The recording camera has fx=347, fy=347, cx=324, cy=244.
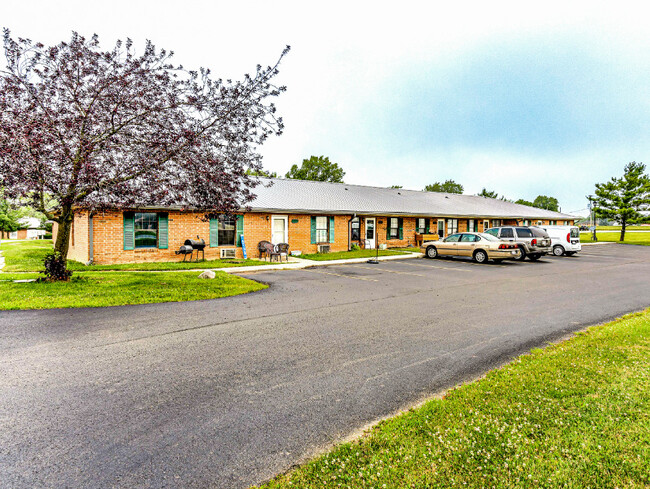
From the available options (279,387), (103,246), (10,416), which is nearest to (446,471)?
(279,387)

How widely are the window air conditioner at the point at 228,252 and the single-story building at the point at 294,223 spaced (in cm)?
5

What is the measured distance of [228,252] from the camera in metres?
18.0

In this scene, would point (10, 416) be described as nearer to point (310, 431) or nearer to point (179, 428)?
point (179, 428)

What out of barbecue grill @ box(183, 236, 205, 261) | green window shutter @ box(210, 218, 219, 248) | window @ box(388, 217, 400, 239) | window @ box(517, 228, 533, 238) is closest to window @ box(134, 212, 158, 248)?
barbecue grill @ box(183, 236, 205, 261)

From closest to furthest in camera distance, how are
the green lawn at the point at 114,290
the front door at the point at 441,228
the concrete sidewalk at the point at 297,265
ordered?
the green lawn at the point at 114,290 < the concrete sidewalk at the point at 297,265 < the front door at the point at 441,228

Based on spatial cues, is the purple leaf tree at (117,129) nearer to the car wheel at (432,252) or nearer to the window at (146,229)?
the window at (146,229)

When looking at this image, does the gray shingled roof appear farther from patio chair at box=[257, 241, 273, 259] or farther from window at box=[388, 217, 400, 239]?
patio chair at box=[257, 241, 273, 259]

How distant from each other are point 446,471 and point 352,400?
127 cm

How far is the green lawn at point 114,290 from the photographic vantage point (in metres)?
7.76

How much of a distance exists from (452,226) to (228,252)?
1937 cm

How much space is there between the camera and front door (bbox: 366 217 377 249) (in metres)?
24.0

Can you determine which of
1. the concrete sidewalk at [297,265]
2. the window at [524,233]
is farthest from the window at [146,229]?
the window at [524,233]

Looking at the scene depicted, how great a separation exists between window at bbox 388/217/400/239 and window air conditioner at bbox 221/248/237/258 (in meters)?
11.8

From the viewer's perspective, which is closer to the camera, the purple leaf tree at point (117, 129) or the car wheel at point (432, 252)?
the purple leaf tree at point (117, 129)
